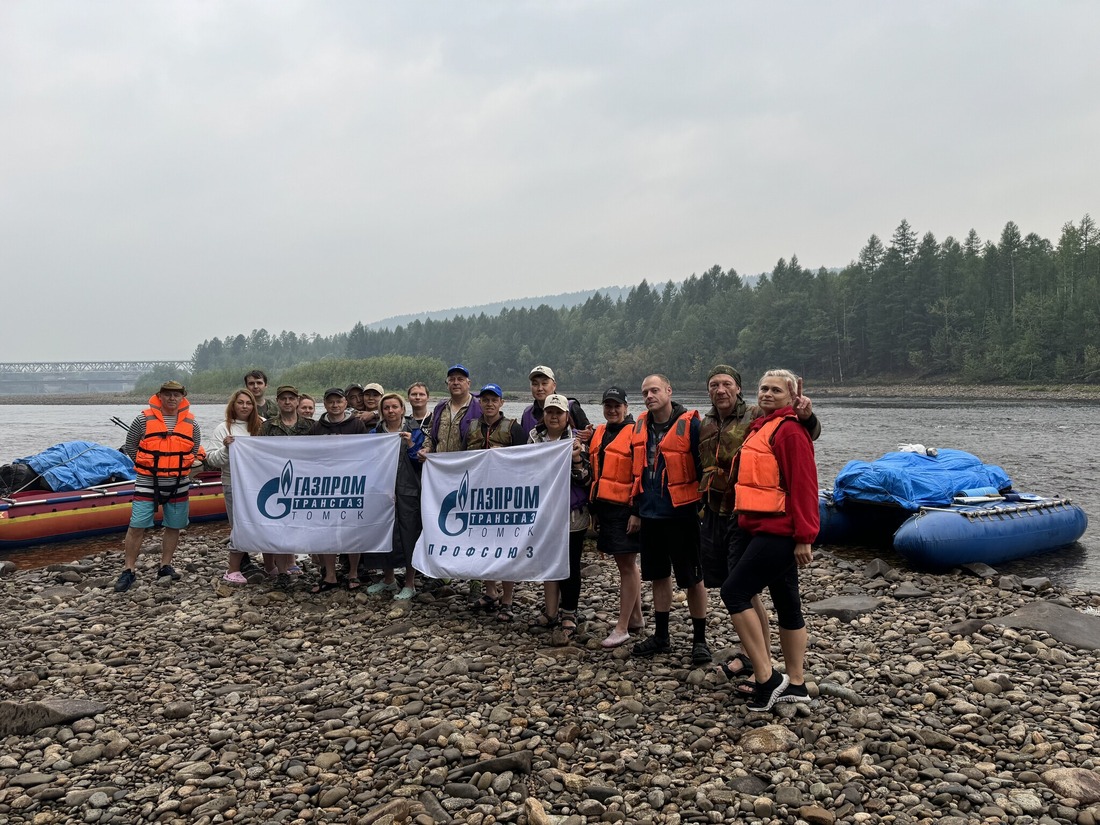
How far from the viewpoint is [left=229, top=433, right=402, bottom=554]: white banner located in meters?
7.94

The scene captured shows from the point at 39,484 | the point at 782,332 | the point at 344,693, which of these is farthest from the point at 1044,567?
the point at 782,332

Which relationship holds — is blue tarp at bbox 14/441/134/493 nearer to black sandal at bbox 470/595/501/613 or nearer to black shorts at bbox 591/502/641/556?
black sandal at bbox 470/595/501/613

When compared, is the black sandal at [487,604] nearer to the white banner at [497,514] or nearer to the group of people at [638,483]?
the group of people at [638,483]

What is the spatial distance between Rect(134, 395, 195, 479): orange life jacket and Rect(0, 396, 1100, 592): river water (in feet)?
16.5

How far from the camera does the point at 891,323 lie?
295 feet

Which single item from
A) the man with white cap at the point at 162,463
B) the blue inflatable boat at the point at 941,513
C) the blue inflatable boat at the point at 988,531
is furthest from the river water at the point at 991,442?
the man with white cap at the point at 162,463

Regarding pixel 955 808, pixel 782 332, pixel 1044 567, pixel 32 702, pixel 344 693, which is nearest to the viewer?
pixel 955 808

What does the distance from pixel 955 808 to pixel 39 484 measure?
13.8 m

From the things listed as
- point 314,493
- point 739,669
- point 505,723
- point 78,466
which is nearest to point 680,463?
point 739,669

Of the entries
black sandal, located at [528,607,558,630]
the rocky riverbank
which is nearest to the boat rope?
the rocky riverbank

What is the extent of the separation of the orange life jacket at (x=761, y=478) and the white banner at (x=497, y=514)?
6.74 feet

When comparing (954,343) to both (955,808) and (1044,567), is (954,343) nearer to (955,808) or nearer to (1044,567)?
(1044,567)

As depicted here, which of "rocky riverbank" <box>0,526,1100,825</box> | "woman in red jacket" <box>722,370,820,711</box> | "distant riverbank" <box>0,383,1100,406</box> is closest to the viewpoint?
"rocky riverbank" <box>0,526,1100,825</box>

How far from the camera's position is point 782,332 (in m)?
102
